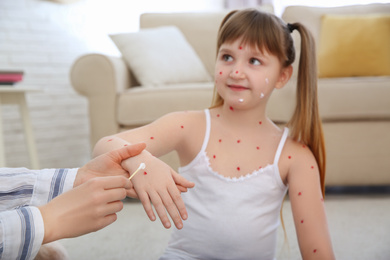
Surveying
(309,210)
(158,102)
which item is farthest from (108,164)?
(158,102)

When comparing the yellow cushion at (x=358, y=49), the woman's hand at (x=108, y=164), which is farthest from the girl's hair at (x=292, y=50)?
the yellow cushion at (x=358, y=49)

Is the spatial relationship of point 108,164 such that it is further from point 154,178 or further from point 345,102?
point 345,102

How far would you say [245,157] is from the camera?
1.07 meters

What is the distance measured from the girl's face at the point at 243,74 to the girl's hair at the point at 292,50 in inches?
0.7

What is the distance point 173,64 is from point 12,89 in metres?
0.86

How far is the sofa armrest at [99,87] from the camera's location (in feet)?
7.16

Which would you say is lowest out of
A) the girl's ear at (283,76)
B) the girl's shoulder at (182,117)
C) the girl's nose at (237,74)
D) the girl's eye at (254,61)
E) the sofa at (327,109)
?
the sofa at (327,109)

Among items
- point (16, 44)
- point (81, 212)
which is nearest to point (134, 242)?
point (81, 212)

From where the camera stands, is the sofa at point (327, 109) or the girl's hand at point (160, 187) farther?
the sofa at point (327, 109)

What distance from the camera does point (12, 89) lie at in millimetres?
2219

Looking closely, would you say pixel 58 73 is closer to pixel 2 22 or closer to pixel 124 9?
pixel 2 22

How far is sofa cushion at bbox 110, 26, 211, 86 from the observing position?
2496mm

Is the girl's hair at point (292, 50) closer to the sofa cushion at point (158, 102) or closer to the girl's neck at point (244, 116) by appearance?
the girl's neck at point (244, 116)

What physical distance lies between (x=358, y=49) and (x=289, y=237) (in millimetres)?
1411
